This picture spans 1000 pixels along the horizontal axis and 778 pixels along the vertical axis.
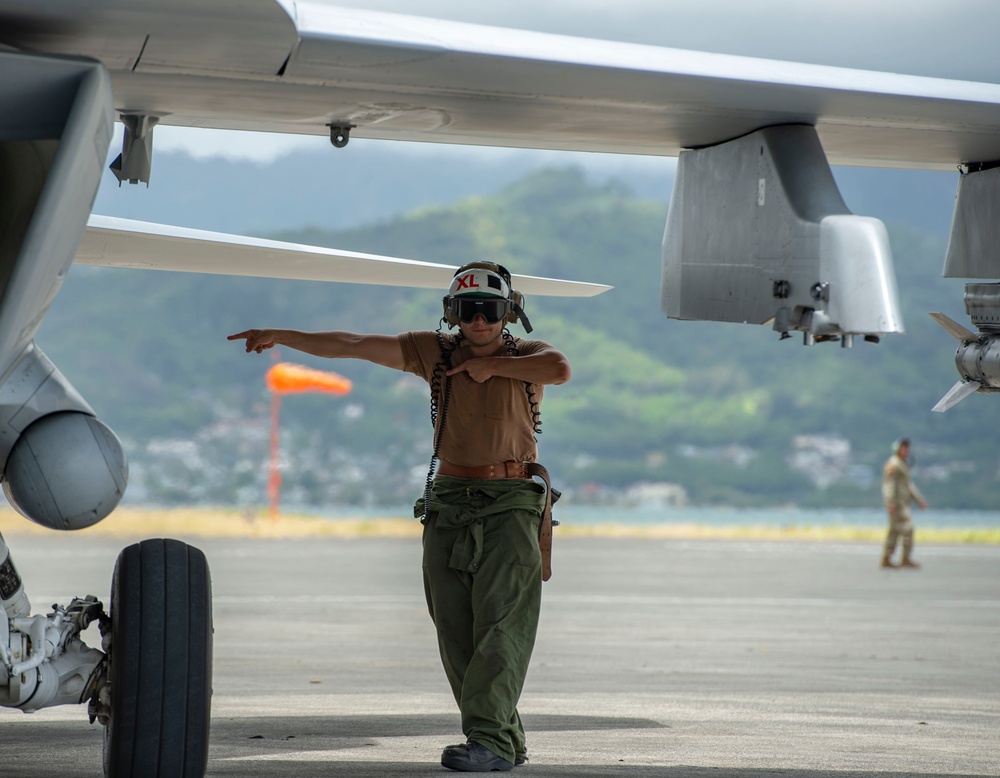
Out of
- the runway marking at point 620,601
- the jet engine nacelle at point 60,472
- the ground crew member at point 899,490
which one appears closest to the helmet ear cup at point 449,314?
the jet engine nacelle at point 60,472

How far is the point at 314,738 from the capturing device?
632cm

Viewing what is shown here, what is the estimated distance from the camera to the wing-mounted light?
4547mm

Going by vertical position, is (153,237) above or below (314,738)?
above

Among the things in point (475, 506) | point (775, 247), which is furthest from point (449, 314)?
point (775, 247)

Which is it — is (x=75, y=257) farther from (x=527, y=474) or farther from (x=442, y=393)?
(x=527, y=474)

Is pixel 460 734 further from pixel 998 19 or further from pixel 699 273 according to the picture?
pixel 998 19

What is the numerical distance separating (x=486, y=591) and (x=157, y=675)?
4.75ft

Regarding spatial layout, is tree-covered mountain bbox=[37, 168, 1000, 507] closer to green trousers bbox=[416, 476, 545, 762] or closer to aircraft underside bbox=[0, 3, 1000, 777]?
green trousers bbox=[416, 476, 545, 762]

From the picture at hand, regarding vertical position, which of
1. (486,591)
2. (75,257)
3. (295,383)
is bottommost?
(486,591)

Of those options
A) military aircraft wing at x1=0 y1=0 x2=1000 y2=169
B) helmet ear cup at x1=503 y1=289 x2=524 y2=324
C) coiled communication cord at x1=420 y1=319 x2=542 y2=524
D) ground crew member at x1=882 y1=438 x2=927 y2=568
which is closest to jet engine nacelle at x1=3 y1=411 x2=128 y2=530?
military aircraft wing at x1=0 y1=0 x2=1000 y2=169

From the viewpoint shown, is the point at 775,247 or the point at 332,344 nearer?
the point at 775,247

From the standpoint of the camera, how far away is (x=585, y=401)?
11619 centimetres

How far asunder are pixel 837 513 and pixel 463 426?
10476 centimetres

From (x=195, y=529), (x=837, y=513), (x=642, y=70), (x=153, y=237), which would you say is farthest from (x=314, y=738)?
(x=837, y=513)
